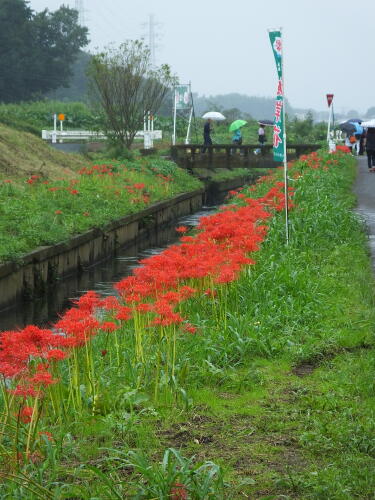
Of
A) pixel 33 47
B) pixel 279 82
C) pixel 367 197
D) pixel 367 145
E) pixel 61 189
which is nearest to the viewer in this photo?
pixel 279 82

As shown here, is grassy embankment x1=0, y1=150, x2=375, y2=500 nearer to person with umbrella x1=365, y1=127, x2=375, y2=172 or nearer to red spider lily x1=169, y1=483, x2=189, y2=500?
red spider lily x1=169, y1=483, x2=189, y2=500

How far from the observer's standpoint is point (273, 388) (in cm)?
716

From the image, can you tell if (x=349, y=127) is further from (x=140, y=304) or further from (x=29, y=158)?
(x=140, y=304)

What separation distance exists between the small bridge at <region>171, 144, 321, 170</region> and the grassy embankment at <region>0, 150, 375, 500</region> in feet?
88.9

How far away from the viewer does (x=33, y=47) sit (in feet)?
213

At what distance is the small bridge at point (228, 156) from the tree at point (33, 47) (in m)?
26.7

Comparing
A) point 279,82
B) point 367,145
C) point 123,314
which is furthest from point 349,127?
point 123,314

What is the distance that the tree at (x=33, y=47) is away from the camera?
203 feet

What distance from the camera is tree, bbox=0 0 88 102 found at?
203ft

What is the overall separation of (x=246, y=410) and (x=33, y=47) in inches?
2421

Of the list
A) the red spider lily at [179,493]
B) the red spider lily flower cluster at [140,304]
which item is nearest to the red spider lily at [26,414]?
the red spider lily flower cluster at [140,304]

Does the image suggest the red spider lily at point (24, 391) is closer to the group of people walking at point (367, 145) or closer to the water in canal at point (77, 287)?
the water in canal at point (77, 287)

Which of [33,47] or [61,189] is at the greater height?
[33,47]

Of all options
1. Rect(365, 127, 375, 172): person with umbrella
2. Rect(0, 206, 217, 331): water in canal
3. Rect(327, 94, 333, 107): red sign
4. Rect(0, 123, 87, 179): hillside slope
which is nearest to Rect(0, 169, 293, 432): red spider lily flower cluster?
Rect(0, 206, 217, 331): water in canal
